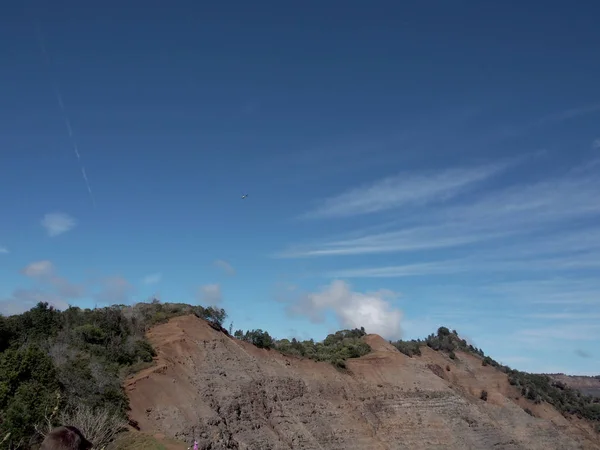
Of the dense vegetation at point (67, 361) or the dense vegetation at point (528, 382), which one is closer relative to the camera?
the dense vegetation at point (67, 361)

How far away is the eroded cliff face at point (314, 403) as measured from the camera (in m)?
25.8

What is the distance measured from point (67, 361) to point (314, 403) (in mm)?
18837

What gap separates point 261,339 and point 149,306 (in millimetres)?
9143

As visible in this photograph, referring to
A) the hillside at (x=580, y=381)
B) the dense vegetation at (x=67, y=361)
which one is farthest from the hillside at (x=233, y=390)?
the hillside at (x=580, y=381)

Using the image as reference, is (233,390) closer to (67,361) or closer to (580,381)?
(67,361)

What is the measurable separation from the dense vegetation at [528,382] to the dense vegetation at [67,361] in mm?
34076

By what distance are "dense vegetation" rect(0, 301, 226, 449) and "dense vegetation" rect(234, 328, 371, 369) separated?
587 cm

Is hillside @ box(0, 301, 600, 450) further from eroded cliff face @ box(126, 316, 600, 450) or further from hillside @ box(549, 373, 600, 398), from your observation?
hillside @ box(549, 373, 600, 398)

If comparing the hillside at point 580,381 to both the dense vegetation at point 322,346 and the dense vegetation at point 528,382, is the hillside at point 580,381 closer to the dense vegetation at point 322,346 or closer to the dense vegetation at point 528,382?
the dense vegetation at point 528,382

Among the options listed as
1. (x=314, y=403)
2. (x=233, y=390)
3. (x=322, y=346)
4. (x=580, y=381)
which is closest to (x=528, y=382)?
(x=322, y=346)

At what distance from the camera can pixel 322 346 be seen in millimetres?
47656

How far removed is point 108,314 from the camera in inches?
1185

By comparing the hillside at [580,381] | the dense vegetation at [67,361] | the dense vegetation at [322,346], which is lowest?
the dense vegetation at [67,361]

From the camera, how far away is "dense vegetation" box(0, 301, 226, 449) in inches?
647
